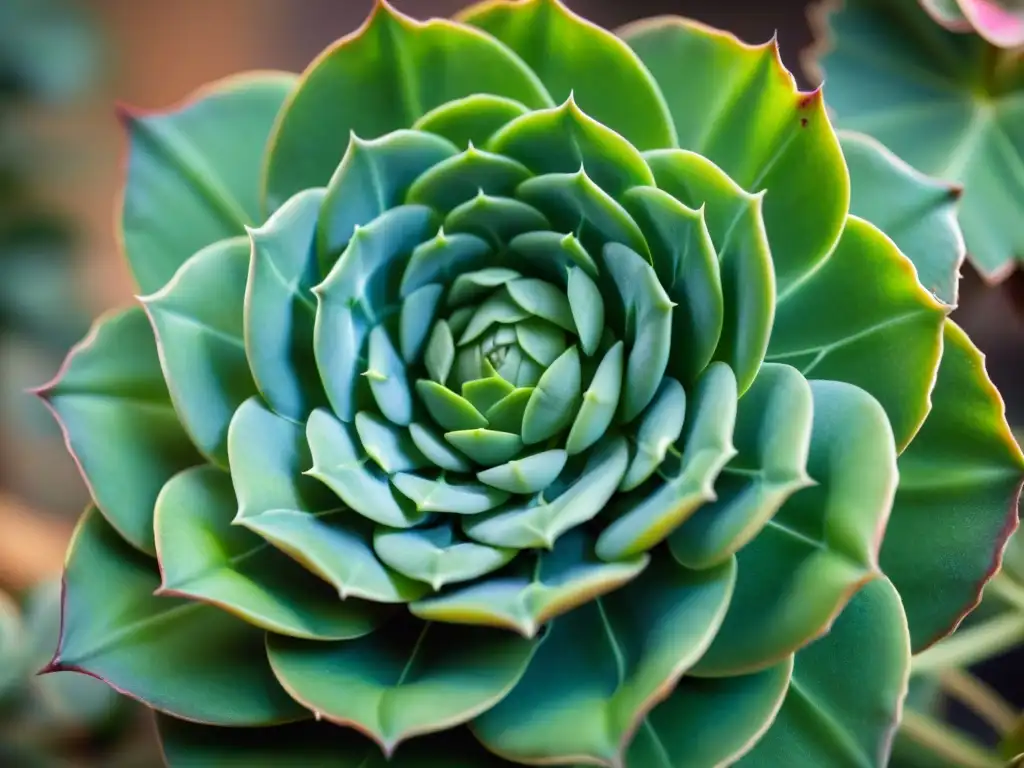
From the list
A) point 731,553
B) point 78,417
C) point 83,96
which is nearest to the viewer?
point 731,553

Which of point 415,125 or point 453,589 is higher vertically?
point 415,125

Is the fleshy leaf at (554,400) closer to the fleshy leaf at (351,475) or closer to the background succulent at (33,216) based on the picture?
the fleshy leaf at (351,475)

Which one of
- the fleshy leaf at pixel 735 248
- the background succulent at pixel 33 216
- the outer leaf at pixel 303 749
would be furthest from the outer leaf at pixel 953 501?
the background succulent at pixel 33 216

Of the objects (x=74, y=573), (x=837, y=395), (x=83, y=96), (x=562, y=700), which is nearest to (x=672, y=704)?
(x=562, y=700)

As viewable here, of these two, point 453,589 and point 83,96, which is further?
point 83,96

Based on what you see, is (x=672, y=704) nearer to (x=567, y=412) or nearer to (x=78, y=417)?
(x=567, y=412)

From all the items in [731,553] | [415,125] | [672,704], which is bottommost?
[672,704]

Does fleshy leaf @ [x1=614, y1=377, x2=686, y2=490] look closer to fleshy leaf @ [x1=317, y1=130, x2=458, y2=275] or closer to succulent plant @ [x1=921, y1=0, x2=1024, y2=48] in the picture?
fleshy leaf @ [x1=317, y1=130, x2=458, y2=275]
